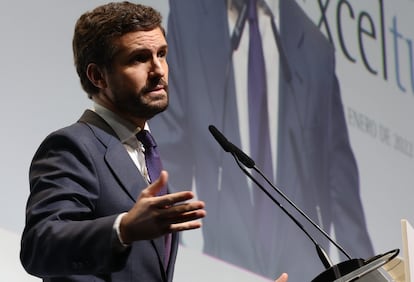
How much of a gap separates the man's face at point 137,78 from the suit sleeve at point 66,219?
0.18 m

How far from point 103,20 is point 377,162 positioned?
2621 mm

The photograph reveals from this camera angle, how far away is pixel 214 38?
3492 millimetres

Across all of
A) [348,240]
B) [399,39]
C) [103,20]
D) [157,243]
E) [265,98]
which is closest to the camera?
[157,243]

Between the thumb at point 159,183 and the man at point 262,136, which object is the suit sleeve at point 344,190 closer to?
the man at point 262,136

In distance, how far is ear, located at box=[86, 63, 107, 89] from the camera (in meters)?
2.00

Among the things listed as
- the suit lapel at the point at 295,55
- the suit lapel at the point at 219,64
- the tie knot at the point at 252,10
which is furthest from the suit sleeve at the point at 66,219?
the suit lapel at the point at 295,55

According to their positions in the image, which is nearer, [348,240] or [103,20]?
[103,20]

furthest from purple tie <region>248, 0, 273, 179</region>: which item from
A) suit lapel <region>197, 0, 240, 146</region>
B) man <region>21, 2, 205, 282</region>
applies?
man <region>21, 2, 205, 282</region>

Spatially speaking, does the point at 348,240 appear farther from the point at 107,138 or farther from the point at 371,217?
the point at 107,138

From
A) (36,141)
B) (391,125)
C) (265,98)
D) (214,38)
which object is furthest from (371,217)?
(36,141)

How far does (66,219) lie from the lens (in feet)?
5.40

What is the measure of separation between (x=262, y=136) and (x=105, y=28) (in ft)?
5.85

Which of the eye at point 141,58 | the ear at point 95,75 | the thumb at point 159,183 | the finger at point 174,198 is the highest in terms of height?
the eye at point 141,58

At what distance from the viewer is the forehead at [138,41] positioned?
1941mm
